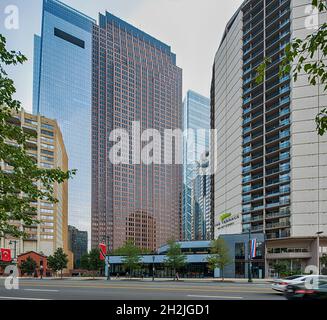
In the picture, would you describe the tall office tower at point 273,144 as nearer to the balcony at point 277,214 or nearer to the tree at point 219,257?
the balcony at point 277,214

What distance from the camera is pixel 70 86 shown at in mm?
176500

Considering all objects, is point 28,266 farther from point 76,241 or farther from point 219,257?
point 76,241

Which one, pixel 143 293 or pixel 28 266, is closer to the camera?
pixel 143 293

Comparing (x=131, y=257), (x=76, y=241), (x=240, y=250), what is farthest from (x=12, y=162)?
(x=76, y=241)

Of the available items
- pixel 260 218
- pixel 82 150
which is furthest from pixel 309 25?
pixel 82 150

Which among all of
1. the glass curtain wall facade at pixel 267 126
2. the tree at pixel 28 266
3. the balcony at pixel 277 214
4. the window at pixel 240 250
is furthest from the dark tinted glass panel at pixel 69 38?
the window at pixel 240 250

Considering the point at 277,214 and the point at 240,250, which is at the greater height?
the point at 277,214

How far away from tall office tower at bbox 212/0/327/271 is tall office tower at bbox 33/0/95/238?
312ft

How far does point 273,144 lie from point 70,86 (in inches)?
4765

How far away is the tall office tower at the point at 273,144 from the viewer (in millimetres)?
71000

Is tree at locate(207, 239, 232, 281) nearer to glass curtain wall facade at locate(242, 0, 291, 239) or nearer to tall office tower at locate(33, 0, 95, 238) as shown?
glass curtain wall facade at locate(242, 0, 291, 239)

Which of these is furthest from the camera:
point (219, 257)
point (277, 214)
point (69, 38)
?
point (69, 38)

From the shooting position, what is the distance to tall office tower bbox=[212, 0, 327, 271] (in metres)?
71.0

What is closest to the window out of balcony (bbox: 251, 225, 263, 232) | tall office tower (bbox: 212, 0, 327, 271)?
tall office tower (bbox: 212, 0, 327, 271)
